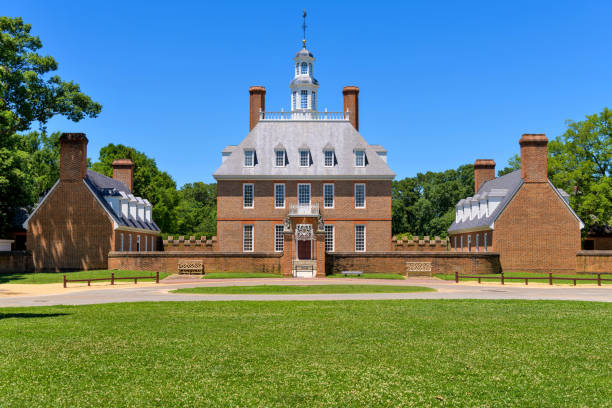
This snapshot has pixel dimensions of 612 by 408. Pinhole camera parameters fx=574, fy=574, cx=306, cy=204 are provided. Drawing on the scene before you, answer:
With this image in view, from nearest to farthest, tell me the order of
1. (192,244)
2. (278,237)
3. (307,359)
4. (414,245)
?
(307,359) < (278,237) < (192,244) < (414,245)

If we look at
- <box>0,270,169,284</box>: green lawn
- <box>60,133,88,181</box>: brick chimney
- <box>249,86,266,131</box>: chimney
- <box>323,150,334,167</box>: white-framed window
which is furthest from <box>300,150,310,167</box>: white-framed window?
<box>60,133,88,181</box>: brick chimney

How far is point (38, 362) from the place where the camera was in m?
10.4

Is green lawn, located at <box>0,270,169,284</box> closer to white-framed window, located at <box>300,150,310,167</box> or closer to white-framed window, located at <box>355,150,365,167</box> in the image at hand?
white-framed window, located at <box>300,150,310,167</box>

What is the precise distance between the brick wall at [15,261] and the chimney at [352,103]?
30.6 meters

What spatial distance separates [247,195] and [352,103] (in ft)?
48.1

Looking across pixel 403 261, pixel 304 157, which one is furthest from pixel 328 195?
pixel 403 261

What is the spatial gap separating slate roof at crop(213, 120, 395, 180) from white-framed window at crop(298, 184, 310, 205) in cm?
85

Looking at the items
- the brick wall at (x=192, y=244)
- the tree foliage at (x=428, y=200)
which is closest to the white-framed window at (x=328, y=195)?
the brick wall at (x=192, y=244)

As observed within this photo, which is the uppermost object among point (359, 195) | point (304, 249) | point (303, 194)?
point (303, 194)

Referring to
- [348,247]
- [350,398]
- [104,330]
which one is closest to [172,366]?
[350,398]

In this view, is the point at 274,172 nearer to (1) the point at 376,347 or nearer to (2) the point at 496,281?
(2) the point at 496,281

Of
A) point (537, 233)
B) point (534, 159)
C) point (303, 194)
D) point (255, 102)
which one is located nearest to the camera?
point (537, 233)

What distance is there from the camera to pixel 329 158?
50250 mm

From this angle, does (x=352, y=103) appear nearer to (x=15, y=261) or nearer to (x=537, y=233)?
(x=537, y=233)
